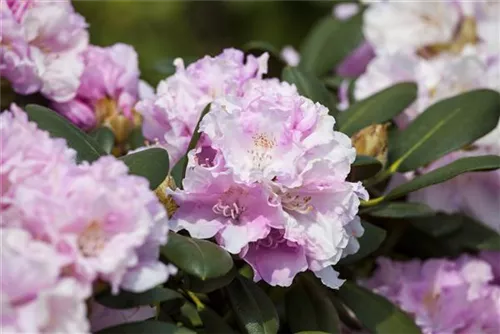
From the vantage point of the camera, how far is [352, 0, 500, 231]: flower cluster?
3.69 ft

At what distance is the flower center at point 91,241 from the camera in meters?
0.63

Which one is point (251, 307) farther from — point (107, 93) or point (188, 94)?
point (107, 93)

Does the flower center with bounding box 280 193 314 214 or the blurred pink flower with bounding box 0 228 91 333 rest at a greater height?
the blurred pink flower with bounding box 0 228 91 333

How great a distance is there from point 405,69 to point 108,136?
0.39 meters

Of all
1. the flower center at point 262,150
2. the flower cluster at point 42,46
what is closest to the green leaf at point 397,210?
the flower center at point 262,150

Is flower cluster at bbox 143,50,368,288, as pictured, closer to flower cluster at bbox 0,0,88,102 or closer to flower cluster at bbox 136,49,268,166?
flower cluster at bbox 136,49,268,166

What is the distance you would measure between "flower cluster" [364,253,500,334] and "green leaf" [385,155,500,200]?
0.14 meters

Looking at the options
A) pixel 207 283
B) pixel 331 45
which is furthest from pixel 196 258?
pixel 331 45

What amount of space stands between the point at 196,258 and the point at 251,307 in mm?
107

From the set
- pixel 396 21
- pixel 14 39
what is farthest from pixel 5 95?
pixel 396 21

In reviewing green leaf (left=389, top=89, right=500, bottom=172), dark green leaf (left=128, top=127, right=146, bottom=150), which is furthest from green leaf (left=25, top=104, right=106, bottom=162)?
green leaf (left=389, top=89, right=500, bottom=172)

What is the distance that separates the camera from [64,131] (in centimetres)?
82

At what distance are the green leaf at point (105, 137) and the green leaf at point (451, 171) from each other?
0.93 ft

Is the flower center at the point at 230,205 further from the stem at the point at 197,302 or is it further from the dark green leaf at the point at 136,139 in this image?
the dark green leaf at the point at 136,139
